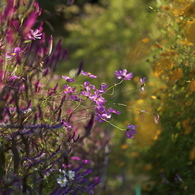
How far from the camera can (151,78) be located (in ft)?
19.8

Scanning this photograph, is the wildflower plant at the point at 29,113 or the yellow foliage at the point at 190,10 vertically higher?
the yellow foliage at the point at 190,10

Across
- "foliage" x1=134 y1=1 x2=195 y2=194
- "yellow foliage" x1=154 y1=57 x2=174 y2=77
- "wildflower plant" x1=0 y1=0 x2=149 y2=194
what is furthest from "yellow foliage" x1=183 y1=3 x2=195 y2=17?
"wildflower plant" x1=0 y1=0 x2=149 y2=194

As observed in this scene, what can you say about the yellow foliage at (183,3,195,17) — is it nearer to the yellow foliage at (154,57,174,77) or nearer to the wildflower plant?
the yellow foliage at (154,57,174,77)

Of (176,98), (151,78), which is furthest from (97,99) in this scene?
(151,78)

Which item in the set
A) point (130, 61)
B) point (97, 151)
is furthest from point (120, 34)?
point (97, 151)

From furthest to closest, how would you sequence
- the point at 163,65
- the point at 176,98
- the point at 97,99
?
the point at 176,98 < the point at 163,65 < the point at 97,99

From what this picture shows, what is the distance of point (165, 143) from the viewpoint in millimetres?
4898

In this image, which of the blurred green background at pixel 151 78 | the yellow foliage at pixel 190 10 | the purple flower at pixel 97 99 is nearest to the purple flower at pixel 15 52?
the blurred green background at pixel 151 78

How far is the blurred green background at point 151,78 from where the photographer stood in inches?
155

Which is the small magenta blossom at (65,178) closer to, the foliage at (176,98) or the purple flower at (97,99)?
the purple flower at (97,99)

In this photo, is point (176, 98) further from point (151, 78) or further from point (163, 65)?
point (151, 78)

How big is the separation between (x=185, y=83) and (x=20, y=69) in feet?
6.01

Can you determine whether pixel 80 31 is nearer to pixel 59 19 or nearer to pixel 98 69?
pixel 98 69

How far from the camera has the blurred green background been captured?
155 inches
